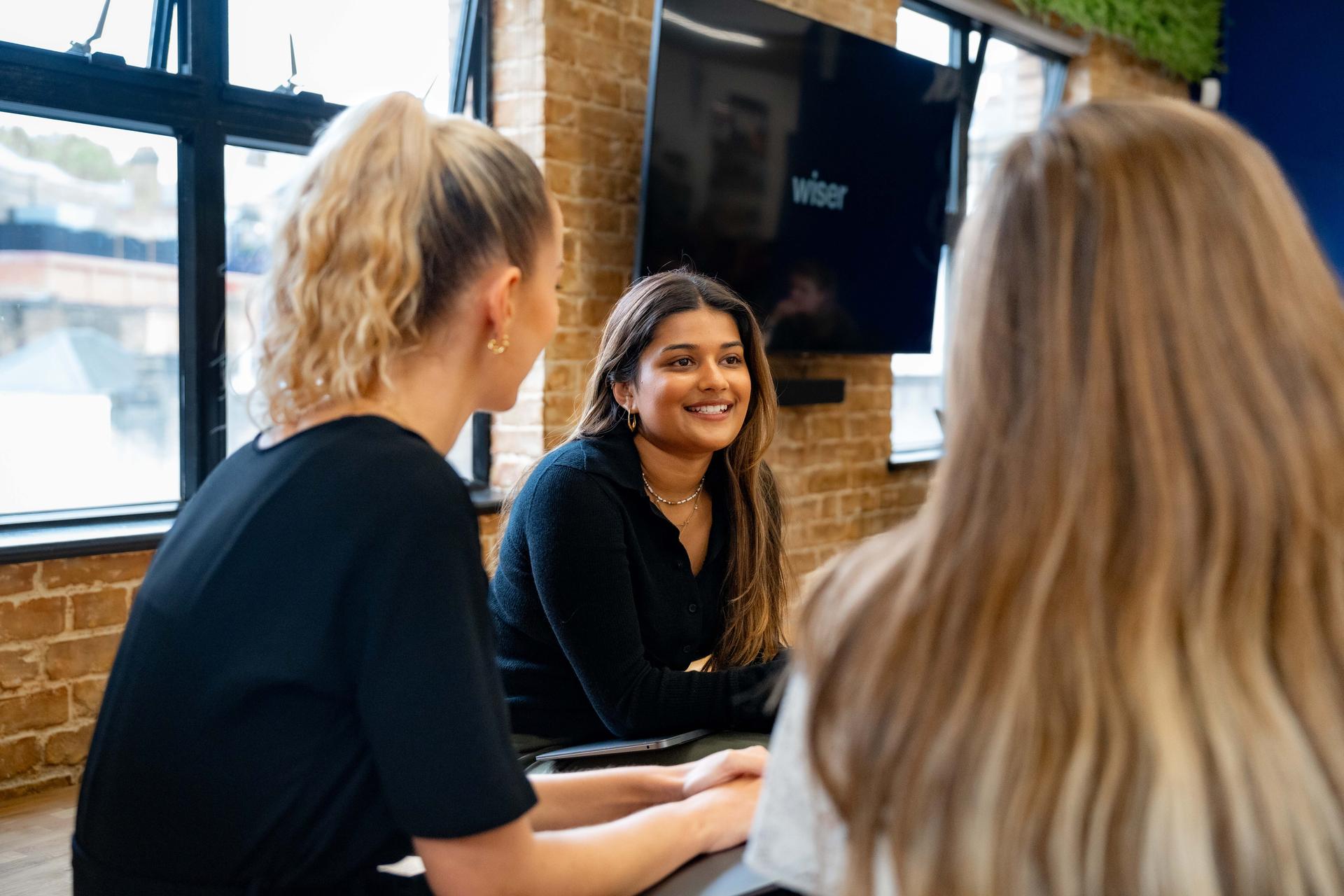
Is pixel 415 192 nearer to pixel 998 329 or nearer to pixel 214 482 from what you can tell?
pixel 214 482

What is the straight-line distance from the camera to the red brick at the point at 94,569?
2334mm

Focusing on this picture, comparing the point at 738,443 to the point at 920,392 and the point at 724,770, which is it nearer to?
the point at 724,770

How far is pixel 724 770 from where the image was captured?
50.2 inches

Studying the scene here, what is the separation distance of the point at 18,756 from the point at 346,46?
1784 millimetres

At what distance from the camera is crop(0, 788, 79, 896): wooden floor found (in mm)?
1934

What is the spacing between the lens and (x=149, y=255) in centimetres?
261

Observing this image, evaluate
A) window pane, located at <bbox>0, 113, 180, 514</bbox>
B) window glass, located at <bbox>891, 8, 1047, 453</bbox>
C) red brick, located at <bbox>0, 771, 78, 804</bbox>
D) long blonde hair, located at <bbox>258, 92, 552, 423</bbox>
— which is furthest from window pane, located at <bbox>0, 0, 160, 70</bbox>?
window glass, located at <bbox>891, 8, 1047, 453</bbox>

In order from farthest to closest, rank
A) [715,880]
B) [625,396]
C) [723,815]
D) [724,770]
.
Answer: [625,396]
[724,770]
[723,815]
[715,880]

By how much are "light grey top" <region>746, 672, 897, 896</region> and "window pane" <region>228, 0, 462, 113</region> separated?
7.01 ft

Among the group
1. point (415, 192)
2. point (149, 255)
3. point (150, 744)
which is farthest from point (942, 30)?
point (150, 744)

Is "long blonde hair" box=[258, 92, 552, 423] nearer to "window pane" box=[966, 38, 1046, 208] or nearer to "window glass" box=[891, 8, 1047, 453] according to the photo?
"window glass" box=[891, 8, 1047, 453]

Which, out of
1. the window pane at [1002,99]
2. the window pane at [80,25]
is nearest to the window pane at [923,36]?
the window pane at [1002,99]

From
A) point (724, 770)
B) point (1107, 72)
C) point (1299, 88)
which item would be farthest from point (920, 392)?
point (724, 770)

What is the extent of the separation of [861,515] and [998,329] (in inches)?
144
